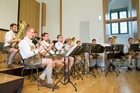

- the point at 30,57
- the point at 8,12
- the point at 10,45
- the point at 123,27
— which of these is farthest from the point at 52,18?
the point at 30,57

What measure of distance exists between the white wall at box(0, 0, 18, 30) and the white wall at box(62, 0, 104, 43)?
2454 millimetres

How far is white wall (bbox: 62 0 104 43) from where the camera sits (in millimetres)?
5720

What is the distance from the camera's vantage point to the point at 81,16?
609 centimetres

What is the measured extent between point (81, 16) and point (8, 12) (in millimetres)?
3454

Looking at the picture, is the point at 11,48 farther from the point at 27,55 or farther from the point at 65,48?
the point at 65,48

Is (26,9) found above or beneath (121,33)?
above

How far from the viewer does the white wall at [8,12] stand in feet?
16.0

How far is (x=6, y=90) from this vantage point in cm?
168

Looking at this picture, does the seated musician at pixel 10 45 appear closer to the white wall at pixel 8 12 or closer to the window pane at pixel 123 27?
the white wall at pixel 8 12

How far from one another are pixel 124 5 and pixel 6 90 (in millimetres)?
8371

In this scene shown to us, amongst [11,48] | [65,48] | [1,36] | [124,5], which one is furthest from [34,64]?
[124,5]

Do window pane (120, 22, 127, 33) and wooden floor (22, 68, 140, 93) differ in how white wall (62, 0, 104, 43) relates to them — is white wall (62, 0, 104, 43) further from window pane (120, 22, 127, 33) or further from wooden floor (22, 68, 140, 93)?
wooden floor (22, 68, 140, 93)

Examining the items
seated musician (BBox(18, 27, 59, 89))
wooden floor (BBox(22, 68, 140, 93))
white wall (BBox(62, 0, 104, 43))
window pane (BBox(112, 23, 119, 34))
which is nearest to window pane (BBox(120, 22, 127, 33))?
window pane (BBox(112, 23, 119, 34))

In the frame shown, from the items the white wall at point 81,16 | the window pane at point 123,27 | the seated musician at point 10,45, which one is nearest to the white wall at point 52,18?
the white wall at point 81,16
